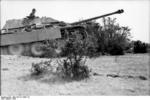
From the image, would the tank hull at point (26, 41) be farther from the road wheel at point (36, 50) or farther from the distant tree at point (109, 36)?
the distant tree at point (109, 36)

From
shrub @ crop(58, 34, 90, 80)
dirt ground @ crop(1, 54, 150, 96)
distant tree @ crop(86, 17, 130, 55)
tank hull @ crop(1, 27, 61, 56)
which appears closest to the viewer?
dirt ground @ crop(1, 54, 150, 96)

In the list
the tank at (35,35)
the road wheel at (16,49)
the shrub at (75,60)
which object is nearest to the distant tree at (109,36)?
the tank at (35,35)

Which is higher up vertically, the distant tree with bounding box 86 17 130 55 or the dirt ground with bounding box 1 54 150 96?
the distant tree with bounding box 86 17 130 55

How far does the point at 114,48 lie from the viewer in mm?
20125

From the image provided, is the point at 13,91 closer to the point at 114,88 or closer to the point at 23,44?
the point at 114,88

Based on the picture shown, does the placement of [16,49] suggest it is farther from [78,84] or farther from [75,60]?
[78,84]

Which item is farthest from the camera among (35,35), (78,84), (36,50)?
(35,35)

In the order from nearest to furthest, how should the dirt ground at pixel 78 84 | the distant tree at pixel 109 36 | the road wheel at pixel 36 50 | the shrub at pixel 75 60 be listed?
the dirt ground at pixel 78 84 < the shrub at pixel 75 60 < the road wheel at pixel 36 50 < the distant tree at pixel 109 36

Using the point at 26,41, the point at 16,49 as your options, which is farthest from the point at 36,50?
the point at 16,49

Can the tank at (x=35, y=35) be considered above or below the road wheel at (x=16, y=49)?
above

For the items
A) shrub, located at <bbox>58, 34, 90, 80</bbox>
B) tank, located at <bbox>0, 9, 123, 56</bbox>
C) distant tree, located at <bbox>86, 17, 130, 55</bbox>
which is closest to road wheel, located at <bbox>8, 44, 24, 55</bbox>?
tank, located at <bbox>0, 9, 123, 56</bbox>

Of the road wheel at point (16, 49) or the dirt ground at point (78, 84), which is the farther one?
the road wheel at point (16, 49)

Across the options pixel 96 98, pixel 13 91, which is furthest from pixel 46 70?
pixel 96 98

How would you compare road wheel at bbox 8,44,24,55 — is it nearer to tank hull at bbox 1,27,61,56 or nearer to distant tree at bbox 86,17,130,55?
tank hull at bbox 1,27,61,56
